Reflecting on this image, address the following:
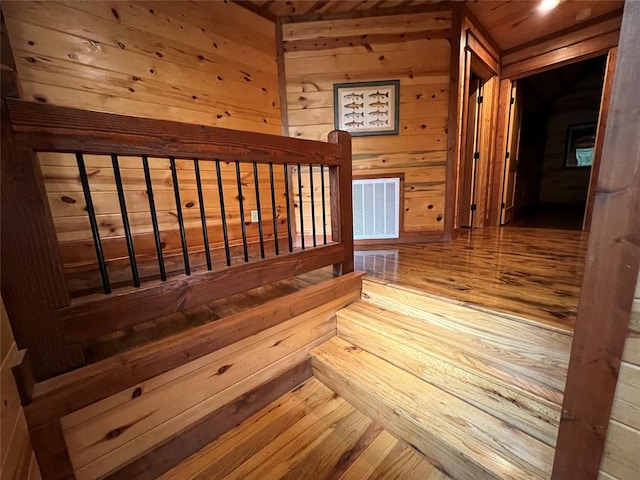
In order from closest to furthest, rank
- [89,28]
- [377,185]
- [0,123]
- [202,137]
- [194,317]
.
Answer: [0,123]
[202,137]
[194,317]
[89,28]
[377,185]

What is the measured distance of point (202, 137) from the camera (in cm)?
105

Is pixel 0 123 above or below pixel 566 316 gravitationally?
above

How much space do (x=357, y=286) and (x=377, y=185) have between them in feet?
4.53

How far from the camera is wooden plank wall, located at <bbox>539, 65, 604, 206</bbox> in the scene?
5598 mm

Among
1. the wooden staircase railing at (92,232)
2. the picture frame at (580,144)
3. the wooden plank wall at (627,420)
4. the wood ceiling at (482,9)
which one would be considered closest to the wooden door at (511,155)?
the wood ceiling at (482,9)

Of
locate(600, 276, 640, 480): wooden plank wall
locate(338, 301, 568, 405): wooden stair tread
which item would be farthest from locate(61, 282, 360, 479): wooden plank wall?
locate(600, 276, 640, 480): wooden plank wall

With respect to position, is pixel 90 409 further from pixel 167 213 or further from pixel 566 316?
pixel 566 316

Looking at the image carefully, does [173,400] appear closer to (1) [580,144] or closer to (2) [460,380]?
(2) [460,380]

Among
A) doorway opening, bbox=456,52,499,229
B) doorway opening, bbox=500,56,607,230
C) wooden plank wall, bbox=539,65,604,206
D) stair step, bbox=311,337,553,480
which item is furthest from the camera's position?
wooden plank wall, bbox=539,65,604,206

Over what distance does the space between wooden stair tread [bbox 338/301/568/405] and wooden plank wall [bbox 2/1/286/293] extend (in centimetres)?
174

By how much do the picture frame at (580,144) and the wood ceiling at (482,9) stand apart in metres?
4.30

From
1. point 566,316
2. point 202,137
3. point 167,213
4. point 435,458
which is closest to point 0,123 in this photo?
point 202,137

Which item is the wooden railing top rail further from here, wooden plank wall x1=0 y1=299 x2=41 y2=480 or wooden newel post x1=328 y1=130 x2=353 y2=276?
wooden plank wall x1=0 y1=299 x2=41 y2=480

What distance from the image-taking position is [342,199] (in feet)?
5.41
